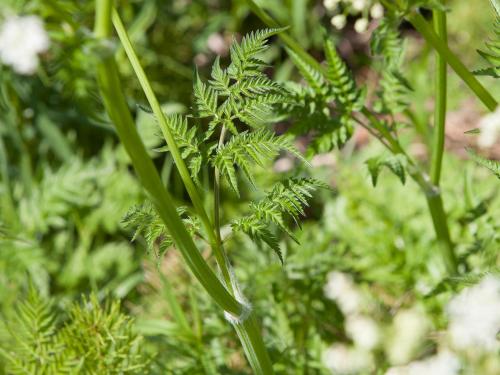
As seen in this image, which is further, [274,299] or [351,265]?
[351,265]

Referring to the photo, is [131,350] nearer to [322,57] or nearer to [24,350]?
[24,350]

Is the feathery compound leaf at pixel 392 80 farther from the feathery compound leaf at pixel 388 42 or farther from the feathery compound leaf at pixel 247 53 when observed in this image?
the feathery compound leaf at pixel 247 53

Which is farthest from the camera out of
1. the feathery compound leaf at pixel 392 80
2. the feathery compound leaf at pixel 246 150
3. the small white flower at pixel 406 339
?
the feathery compound leaf at pixel 392 80

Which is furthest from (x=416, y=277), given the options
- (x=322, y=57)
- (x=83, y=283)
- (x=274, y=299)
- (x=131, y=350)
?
(x=322, y=57)

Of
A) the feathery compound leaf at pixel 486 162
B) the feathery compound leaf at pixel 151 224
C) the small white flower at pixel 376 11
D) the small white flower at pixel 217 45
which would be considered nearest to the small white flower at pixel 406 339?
the feathery compound leaf at pixel 486 162

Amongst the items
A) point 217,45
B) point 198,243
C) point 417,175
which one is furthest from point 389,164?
point 217,45

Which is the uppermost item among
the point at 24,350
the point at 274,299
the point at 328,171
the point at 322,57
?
the point at 322,57

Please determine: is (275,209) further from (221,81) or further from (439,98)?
(439,98)
